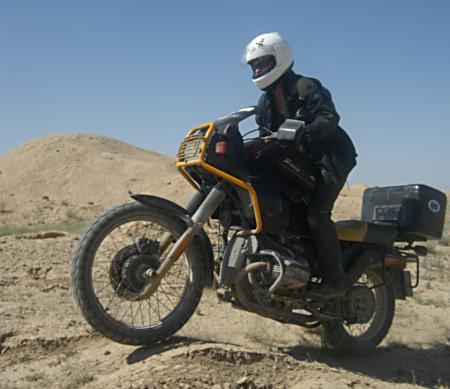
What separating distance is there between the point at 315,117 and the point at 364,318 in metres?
2.02

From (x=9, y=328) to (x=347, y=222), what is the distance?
301cm

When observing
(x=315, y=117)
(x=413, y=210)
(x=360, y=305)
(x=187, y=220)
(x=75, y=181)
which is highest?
(x=75, y=181)

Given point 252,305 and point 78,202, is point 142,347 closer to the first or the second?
point 252,305

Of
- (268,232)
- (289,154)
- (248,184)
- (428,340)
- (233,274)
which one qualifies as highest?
(289,154)

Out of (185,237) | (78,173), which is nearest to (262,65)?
(185,237)

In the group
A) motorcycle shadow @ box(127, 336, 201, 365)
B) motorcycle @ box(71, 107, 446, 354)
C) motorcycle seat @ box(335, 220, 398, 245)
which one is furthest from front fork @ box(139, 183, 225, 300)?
motorcycle seat @ box(335, 220, 398, 245)

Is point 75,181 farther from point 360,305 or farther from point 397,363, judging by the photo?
point 397,363

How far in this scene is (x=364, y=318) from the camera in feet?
17.6

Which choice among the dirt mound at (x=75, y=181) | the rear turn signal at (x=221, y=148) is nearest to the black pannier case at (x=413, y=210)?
the rear turn signal at (x=221, y=148)

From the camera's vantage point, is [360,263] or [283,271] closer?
[283,271]

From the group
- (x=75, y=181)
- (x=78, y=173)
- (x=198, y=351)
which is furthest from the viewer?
(x=78, y=173)

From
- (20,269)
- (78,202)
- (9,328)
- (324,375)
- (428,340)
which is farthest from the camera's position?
(78,202)

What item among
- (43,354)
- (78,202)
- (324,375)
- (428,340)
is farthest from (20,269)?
(78,202)

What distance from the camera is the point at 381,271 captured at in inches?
217
